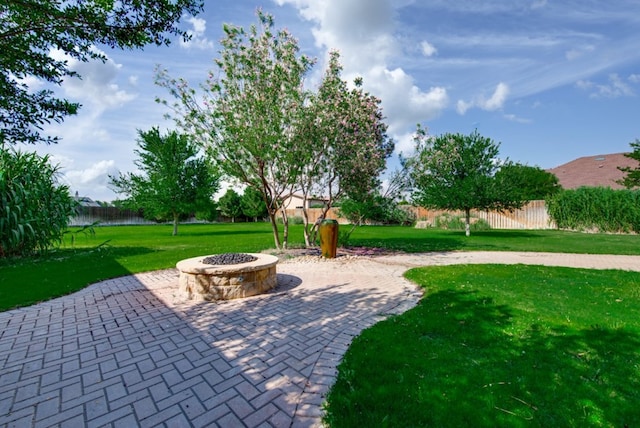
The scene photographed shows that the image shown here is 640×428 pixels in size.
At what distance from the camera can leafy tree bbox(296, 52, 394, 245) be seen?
8719 mm

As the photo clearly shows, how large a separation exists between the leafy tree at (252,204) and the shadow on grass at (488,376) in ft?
111

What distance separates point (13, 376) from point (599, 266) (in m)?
11.7

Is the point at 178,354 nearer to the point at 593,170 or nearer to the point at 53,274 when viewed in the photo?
the point at 53,274

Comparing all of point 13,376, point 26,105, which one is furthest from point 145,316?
point 26,105

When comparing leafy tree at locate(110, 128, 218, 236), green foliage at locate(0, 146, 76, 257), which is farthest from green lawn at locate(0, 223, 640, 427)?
leafy tree at locate(110, 128, 218, 236)

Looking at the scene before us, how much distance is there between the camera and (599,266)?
7.73m

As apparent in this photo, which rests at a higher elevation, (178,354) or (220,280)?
(220,280)

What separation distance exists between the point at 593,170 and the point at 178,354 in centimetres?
4587

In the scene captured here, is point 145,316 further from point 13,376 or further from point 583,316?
point 583,316

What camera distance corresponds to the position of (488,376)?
250 cm

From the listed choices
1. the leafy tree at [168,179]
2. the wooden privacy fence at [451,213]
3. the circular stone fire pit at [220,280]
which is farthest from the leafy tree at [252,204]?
the circular stone fire pit at [220,280]

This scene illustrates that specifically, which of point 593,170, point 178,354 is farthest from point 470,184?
point 593,170

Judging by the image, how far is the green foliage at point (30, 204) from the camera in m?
7.95

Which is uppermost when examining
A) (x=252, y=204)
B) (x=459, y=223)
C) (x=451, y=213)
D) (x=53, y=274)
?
(x=252, y=204)
